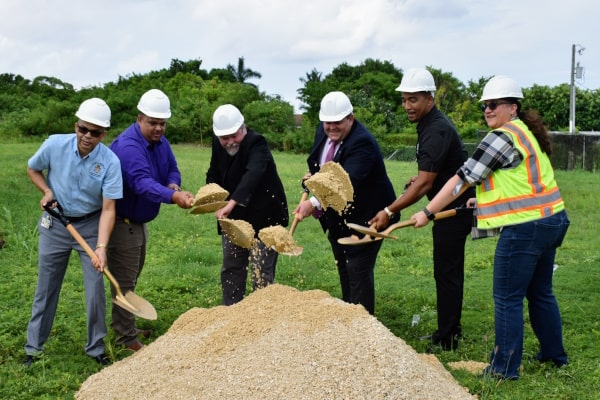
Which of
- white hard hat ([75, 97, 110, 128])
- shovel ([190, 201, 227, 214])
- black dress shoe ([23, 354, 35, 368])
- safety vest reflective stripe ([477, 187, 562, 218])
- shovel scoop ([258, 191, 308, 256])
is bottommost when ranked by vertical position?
black dress shoe ([23, 354, 35, 368])

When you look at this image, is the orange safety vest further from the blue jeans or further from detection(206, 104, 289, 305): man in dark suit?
Answer: detection(206, 104, 289, 305): man in dark suit

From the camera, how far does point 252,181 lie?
16.9 ft

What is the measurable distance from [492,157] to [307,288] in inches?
128

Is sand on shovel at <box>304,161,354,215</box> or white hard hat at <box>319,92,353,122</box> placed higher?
white hard hat at <box>319,92,353,122</box>

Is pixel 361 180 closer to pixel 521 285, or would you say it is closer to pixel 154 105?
pixel 521 285

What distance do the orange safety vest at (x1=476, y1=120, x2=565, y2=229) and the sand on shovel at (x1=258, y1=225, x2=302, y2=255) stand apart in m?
1.48

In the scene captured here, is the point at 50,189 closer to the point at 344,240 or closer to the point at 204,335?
the point at 204,335

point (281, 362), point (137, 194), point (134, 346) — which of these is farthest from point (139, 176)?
point (281, 362)

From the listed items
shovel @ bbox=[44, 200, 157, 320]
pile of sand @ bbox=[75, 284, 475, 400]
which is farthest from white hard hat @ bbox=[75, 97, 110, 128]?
pile of sand @ bbox=[75, 284, 475, 400]

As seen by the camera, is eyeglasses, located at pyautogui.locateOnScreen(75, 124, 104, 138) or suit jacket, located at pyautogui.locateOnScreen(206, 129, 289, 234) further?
suit jacket, located at pyautogui.locateOnScreen(206, 129, 289, 234)

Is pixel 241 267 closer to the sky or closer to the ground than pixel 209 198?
closer to the ground

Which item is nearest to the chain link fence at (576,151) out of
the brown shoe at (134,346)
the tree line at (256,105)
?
the tree line at (256,105)

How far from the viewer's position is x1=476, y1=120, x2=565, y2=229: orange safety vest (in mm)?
4047

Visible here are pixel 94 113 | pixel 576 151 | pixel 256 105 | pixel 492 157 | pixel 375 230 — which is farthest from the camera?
pixel 256 105
